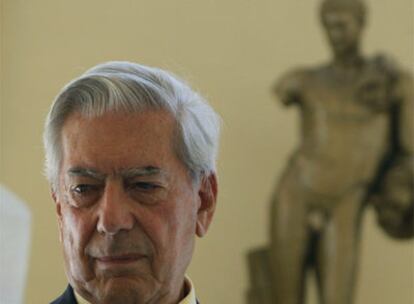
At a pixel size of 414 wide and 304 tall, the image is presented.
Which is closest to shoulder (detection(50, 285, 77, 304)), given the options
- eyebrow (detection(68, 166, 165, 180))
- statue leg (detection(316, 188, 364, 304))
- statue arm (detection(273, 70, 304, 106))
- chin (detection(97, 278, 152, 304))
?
chin (detection(97, 278, 152, 304))

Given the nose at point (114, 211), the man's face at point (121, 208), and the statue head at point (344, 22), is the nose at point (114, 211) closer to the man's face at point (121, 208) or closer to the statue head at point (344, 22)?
the man's face at point (121, 208)

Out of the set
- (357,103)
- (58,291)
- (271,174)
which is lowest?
(58,291)

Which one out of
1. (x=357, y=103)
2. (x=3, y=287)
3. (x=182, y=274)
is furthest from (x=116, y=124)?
(x=357, y=103)

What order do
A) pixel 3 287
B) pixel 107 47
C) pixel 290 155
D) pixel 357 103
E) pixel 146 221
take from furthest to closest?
pixel 107 47 < pixel 290 155 < pixel 357 103 < pixel 3 287 < pixel 146 221

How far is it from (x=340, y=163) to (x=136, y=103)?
338 centimetres

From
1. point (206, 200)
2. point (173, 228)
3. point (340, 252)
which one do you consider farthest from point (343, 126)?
point (173, 228)

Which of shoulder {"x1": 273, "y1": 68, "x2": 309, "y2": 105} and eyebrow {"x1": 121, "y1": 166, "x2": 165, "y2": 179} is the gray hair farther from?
shoulder {"x1": 273, "y1": 68, "x2": 309, "y2": 105}

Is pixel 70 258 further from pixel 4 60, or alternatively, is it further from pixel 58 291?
pixel 4 60

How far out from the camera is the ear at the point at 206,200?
1993 millimetres

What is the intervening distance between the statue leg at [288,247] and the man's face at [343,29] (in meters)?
0.65

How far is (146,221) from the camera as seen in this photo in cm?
183

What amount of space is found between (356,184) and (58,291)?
1593 mm

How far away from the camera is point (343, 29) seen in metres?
5.10

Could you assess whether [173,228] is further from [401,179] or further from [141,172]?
[401,179]
